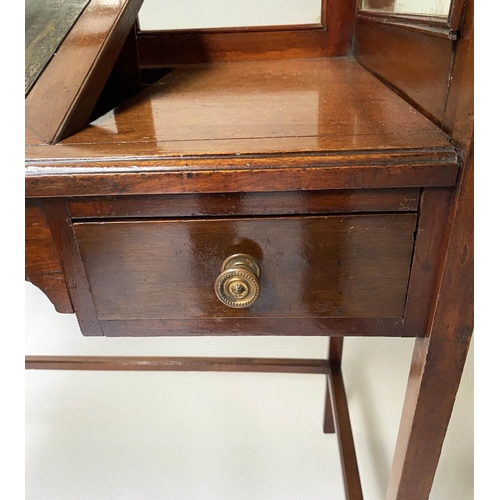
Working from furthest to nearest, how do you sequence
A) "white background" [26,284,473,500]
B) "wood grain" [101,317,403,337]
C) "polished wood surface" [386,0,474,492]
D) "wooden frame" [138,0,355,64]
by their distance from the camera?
"white background" [26,284,473,500] → "wooden frame" [138,0,355,64] → "wood grain" [101,317,403,337] → "polished wood surface" [386,0,474,492]

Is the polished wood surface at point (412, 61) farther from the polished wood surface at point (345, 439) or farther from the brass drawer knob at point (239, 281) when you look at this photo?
the polished wood surface at point (345, 439)

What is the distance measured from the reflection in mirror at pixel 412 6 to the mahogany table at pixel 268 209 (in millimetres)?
16

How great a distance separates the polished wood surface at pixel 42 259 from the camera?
1.49 ft

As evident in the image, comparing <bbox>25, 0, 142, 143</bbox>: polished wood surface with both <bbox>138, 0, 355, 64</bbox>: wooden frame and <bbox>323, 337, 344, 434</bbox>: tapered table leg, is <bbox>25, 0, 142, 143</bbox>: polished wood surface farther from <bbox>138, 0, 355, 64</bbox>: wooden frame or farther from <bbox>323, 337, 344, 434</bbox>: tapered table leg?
<bbox>323, 337, 344, 434</bbox>: tapered table leg

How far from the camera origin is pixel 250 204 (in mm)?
429

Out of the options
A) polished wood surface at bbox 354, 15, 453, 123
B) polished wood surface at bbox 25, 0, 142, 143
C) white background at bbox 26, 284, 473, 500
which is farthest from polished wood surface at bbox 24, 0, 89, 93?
white background at bbox 26, 284, 473, 500

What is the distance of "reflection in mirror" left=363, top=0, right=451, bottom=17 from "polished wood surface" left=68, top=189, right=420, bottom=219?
16cm

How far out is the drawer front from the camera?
443 mm

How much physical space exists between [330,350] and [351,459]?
28 centimetres

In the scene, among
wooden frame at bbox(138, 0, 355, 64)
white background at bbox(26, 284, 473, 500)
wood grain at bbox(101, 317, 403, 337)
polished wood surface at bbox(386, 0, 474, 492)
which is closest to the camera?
polished wood surface at bbox(386, 0, 474, 492)

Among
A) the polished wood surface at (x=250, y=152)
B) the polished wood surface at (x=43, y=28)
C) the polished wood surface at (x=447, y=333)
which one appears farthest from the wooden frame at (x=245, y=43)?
the polished wood surface at (x=447, y=333)

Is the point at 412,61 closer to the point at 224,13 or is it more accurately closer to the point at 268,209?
the point at 268,209

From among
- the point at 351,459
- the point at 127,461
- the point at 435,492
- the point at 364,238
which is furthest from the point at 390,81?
the point at 127,461

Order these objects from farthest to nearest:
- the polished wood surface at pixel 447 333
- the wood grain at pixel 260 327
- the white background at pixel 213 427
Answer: the white background at pixel 213 427 < the wood grain at pixel 260 327 < the polished wood surface at pixel 447 333
